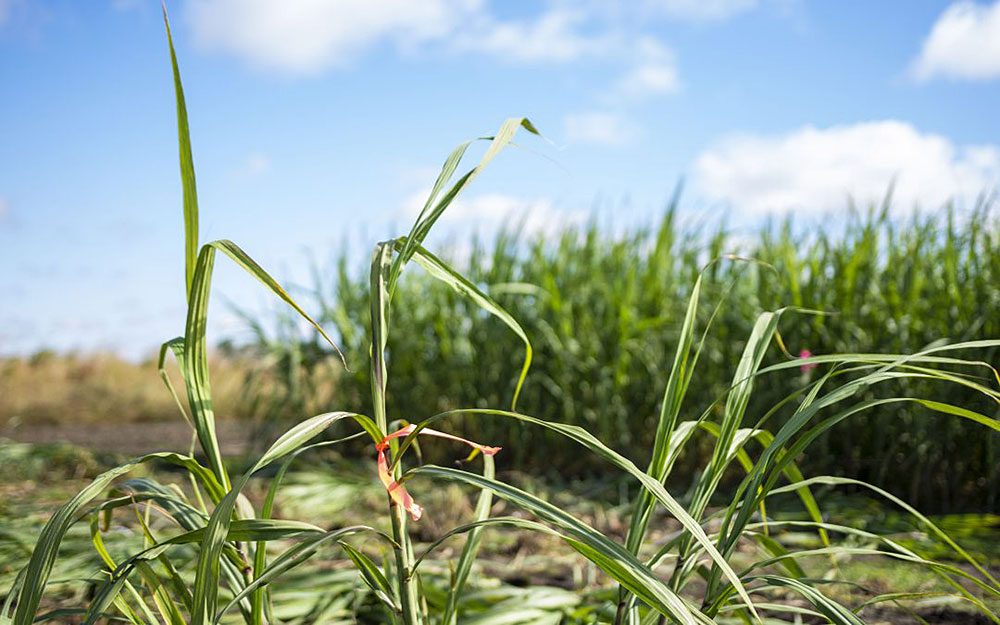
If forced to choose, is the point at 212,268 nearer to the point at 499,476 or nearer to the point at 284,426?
the point at 499,476

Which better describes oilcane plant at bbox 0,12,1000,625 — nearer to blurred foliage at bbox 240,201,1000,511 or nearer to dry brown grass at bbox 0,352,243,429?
blurred foliage at bbox 240,201,1000,511

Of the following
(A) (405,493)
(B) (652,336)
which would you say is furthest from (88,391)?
(A) (405,493)

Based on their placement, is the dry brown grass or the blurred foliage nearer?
the blurred foliage

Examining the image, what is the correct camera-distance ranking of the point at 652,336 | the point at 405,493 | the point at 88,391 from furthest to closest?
the point at 88,391 < the point at 652,336 < the point at 405,493

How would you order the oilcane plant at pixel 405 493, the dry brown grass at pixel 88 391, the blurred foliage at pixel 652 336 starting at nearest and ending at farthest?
1. the oilcane plant at pixel 405 493
2. the blurred foliage at pixel 652 336
3. the dry brown grass at pixel 88 391

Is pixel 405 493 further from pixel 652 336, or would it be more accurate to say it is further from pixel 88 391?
pixel 88 391

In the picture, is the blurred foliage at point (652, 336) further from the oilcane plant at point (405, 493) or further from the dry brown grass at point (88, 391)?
the dry brown grass at point (88, 391)

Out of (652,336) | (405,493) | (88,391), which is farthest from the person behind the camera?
(88,391)

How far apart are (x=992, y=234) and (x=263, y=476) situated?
2.90 meters

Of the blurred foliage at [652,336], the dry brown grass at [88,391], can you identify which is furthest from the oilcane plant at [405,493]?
the dry brown grass at [88,391]

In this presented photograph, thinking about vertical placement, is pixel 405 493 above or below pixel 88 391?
above

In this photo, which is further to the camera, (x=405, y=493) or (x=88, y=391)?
(x=88, y=391)

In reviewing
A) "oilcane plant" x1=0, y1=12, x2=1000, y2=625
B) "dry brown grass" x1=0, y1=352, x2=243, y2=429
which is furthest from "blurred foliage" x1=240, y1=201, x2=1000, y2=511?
"dry brown grass" x1=0, y1=352, x2=243, y2=429

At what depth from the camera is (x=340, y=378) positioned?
3.54 meters
